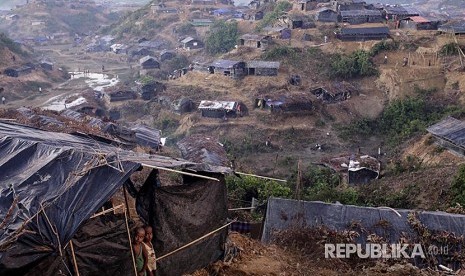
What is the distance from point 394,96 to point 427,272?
1149 inches

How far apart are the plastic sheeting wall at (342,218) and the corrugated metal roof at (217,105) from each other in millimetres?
24394

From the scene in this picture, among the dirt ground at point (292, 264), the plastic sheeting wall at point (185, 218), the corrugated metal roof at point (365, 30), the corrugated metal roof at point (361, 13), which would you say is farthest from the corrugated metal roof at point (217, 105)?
the plastic sheeting wall at point (185, 218)

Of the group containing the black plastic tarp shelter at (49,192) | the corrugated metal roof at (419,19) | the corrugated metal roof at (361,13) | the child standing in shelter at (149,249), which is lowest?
the corrugated metal roof at (419,19)

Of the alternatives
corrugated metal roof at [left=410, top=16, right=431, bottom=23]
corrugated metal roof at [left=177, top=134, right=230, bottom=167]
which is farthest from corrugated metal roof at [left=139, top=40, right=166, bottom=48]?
corrugated metal roof at [left=177, top=134, right=230, bottom=167]

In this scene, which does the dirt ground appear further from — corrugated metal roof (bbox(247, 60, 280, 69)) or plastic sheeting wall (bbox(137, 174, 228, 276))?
corrugated metal roof (bbox(247, 60, 280, 69))

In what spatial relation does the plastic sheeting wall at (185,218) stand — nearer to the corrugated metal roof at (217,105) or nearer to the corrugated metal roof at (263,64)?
the corrugated metal roof at (217,105)

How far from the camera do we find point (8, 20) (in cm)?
8069

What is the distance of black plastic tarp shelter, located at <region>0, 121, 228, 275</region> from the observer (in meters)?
5.27

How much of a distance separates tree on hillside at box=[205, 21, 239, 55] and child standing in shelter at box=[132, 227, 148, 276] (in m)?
45.9

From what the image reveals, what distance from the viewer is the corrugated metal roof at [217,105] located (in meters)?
34.5

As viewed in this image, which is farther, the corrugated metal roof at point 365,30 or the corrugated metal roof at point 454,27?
the corrugated metal roof at point 365,30

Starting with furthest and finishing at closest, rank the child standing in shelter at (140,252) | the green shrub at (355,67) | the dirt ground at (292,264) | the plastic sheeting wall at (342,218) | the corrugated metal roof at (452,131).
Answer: the green shrub at (355,67) < the corrugated metal roof at (452,131) < the plastic sheeting wall at (342,218) < the dirt ground at (292,264) < the child standing in shelter at (140,252)

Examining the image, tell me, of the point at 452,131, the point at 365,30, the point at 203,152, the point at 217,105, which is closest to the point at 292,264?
the point at 203,152

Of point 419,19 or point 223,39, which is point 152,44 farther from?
point 419,19
